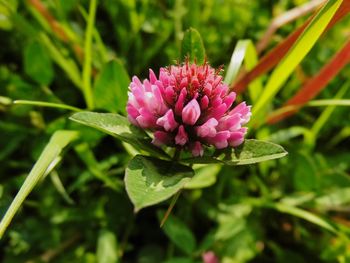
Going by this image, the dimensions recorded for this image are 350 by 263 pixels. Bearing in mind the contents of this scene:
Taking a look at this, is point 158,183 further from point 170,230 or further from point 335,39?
point 335,39

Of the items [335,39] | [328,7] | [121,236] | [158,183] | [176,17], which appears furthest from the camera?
[335,39]

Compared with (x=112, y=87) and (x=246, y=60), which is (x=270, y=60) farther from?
(x=112, y=87)

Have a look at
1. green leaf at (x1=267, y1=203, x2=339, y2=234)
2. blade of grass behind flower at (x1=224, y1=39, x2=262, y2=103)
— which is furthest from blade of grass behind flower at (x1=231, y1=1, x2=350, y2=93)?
green leaf at (x1=267, y1=203, x2=339, y2=234)

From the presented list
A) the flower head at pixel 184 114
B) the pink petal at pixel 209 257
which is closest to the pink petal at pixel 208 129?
the flower head at pixel 184 114

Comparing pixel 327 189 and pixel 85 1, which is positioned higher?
pixel 85 1

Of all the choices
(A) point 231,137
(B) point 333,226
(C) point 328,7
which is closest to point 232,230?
(B) point 333,226

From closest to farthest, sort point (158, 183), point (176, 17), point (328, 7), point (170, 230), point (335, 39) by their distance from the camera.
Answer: point (158, 183), point (328, 7), point (170, 230), point (176, 17), point (335, 39)

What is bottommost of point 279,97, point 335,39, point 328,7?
point 328,7
